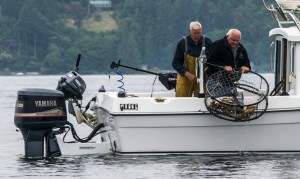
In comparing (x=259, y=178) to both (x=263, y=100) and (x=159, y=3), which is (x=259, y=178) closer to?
(x=263, y=100)

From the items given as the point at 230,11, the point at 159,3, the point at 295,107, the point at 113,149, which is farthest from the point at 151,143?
the point at 159,3

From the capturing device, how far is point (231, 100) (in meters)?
21.6

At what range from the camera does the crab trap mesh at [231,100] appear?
2153 cm

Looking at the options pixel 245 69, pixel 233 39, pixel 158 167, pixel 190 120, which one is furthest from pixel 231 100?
pixel 158 167

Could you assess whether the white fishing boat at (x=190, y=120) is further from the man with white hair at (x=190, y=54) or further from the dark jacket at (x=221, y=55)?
the man with white hair at (x=190, y=54)

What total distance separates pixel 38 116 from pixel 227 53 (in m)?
3.32

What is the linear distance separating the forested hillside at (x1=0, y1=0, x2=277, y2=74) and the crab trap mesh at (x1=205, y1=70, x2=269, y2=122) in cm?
9986

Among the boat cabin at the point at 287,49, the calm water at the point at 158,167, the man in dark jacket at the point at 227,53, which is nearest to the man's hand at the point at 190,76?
the man in dark jacket at the point at 227,53

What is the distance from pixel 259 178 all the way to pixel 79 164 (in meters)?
3.52

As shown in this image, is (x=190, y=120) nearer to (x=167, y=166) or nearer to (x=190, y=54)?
(x=167, y=166)

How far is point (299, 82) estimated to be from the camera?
22.4m

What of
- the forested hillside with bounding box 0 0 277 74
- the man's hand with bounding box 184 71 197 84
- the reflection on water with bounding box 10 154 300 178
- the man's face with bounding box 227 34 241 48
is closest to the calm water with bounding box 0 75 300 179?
the reflection on water with bounding box 10 154 300 178

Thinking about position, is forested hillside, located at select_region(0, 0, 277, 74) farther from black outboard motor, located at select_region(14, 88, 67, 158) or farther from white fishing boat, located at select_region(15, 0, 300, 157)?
black outboard motor, located at select_region(14, 88, 67, 158)

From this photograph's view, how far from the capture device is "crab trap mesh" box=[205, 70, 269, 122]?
70.6 feet
